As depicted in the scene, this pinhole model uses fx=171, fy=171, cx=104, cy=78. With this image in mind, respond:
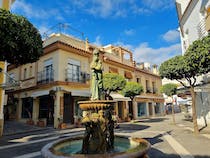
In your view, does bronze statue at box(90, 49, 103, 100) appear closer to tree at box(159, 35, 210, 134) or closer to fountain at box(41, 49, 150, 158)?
fountain at box(41, 49, 150, 158)

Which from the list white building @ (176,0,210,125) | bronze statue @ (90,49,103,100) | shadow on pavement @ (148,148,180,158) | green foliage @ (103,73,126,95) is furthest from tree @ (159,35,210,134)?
bronze statue @ (90,49,103,100)

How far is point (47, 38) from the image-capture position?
17.4 meters

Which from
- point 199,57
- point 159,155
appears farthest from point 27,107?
point 199,57

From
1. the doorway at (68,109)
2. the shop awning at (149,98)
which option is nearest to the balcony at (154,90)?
the shop awning at (149,98)

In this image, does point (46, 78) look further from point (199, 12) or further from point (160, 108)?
point (160, 108)

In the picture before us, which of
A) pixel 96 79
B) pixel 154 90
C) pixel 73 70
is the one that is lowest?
pixel 96 79

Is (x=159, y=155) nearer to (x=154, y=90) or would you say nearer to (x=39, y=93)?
(x=39, y=93)

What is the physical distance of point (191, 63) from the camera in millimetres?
9508

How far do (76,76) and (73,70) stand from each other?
2.15ft

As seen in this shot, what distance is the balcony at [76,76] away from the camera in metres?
16.0

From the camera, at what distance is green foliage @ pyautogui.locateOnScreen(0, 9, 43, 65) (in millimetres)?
6211

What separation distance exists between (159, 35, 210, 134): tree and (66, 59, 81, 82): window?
850 centimetres

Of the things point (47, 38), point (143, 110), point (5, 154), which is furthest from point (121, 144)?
point (143, 110)

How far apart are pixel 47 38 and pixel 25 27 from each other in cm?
1091
